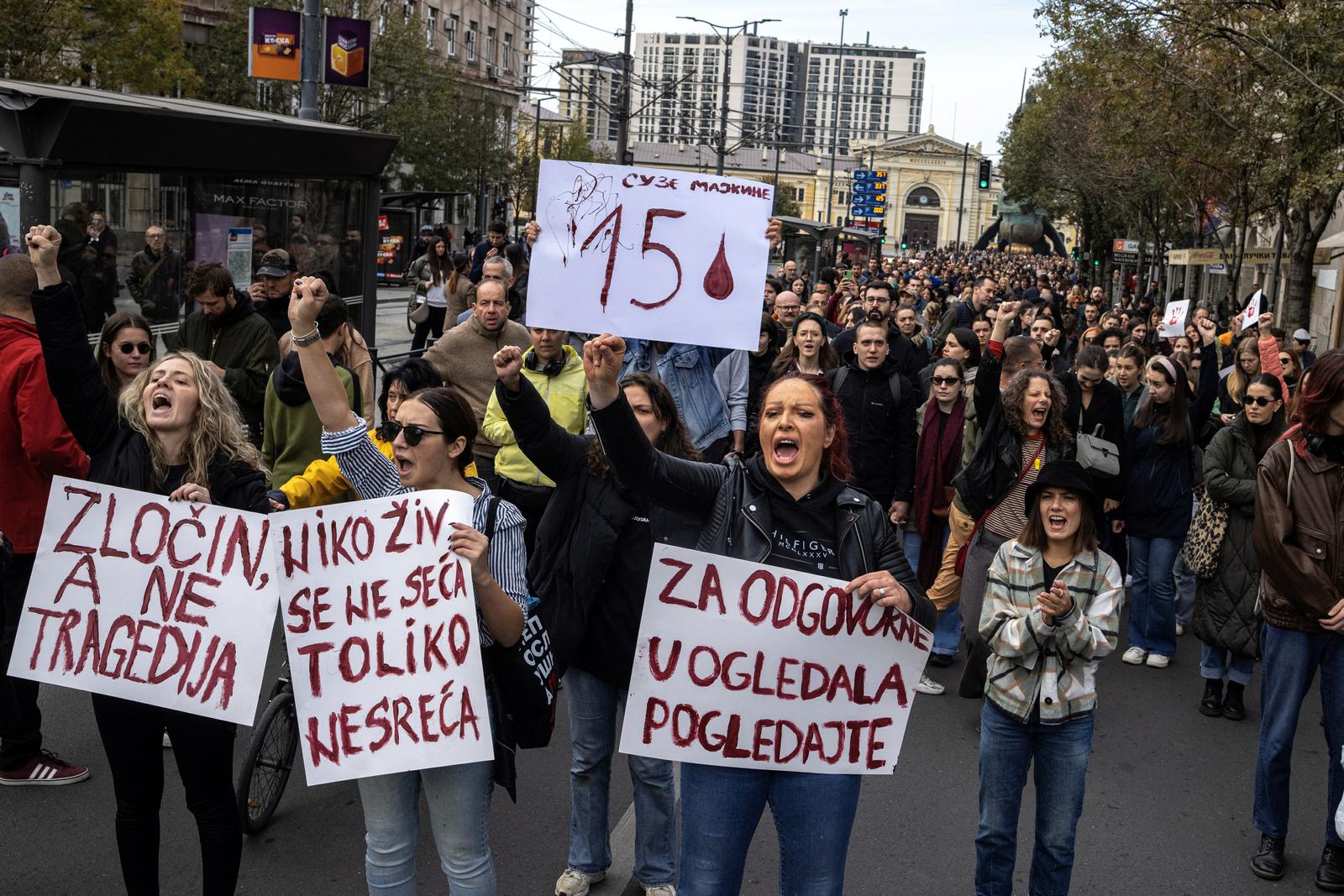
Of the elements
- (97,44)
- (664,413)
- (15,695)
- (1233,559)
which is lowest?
(15,695)

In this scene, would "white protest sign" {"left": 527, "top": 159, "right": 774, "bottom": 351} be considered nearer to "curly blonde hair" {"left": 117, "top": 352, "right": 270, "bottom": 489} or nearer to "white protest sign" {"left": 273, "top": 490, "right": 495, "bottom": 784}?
"curly blonde hair" {"left": 117, "top": 352, "right": 270, "bottom": 489}

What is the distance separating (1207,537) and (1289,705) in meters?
1.91

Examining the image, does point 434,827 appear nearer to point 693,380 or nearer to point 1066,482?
point 1066,482

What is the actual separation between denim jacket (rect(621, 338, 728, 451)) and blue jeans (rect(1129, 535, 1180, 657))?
7.92 ft

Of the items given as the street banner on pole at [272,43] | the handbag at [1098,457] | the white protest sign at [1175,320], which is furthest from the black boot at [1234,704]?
the street banner on pole at [272,43]

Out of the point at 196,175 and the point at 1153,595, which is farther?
the point at 196,175

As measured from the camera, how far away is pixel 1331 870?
4.93 metres

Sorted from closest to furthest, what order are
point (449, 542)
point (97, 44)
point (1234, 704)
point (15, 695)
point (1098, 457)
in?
point (449, 542), point (15, 695), point (1234, 704), point (1098, 457), point (97, 44)

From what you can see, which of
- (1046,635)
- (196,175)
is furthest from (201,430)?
(196,175)

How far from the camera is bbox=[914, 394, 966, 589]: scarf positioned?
290 inches

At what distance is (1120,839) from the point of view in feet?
17.6

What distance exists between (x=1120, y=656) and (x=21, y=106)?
7.66m

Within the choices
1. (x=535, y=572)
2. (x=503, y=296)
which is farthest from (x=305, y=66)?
(x=535, y=572)

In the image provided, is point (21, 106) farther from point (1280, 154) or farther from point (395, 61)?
point (395, 61)
